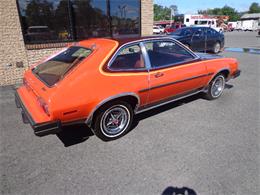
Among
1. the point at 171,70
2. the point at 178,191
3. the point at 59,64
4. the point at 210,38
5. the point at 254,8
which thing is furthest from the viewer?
the point at 254,8

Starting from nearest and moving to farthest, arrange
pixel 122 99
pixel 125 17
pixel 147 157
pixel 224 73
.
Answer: pixel 147 157, pixel 122 99, pixel 224 73, pixel 125 17

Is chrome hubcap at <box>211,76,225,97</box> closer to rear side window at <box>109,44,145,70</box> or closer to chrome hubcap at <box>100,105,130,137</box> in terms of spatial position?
rear side window at <box>109,44,145,70</box>

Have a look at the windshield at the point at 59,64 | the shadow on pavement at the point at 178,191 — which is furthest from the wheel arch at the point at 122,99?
the shadow on pavement at the point at 178,191

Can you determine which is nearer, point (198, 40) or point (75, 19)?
point (75, 19)

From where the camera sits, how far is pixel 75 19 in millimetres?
7035

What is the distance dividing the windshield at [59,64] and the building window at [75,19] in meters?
3.55

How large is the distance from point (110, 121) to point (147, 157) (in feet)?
2.74

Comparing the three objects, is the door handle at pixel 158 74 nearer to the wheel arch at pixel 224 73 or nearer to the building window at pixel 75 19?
the wheel arch at pixel 224 73

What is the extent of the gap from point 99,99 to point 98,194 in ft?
4.03

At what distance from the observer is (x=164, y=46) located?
393 cm

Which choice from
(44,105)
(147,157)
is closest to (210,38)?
(147,157)

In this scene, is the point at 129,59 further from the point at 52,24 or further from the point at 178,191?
the point at 52,24

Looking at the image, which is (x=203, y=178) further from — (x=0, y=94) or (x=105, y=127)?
(x=0, y=94)

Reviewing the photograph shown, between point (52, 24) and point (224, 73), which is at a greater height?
point (52, 24)
